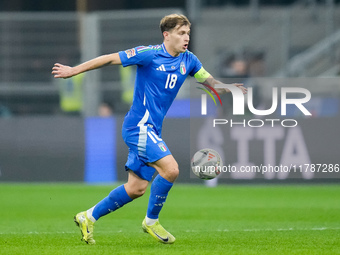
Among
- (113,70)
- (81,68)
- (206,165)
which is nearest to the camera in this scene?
(81,68)

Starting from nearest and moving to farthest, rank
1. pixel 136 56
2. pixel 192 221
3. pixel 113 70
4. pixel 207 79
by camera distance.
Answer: pixel 136 56 → pixel 207 79 → pixel 192 221 → pixel 113 70

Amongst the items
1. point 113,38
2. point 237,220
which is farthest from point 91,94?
point 237,220

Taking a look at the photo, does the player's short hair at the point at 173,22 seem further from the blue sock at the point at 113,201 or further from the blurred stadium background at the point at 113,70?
the blurred stadium background at the point at 113,70

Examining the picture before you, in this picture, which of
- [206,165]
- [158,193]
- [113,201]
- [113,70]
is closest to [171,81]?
[206,165]

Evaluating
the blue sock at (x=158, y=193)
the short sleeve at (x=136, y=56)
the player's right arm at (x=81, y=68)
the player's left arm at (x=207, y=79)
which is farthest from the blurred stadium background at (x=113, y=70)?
the player's right arm at (x=81, y=68)

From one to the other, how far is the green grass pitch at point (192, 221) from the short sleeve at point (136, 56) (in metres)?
1.69

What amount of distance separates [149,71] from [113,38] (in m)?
10.5

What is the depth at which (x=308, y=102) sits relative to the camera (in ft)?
51.8

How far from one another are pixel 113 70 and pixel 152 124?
1045cm

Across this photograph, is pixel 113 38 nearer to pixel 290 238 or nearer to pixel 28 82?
pixel 28 82

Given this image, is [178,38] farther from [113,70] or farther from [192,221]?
[113,70]

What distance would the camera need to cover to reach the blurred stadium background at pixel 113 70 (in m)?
16.0

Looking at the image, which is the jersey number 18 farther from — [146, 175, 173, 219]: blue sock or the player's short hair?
[146, 175, 173, 219]: blue sock

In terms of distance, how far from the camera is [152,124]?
25.7 ft
